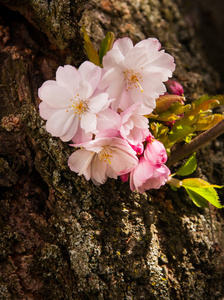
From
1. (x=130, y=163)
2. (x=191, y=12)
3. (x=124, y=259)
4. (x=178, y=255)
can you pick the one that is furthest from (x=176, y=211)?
(x=191, y=12)

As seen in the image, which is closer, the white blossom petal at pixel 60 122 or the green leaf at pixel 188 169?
the white blossom petal at pixel 60 122

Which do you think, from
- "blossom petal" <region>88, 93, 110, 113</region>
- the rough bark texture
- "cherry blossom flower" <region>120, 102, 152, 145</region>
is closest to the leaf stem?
the rough bark texture

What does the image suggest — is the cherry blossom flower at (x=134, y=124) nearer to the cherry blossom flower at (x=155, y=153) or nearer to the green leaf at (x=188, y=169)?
the cherry blossom flower at (x=155, y=153)

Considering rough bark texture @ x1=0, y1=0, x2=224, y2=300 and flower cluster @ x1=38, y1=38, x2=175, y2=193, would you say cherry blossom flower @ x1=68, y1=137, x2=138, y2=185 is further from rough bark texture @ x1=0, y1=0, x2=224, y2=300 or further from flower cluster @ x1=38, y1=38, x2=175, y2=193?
rough bark texture @ x1=0, y1=0, x2=224, y2=300

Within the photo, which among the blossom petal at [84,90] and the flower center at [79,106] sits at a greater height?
the blossom petal at [84,90]

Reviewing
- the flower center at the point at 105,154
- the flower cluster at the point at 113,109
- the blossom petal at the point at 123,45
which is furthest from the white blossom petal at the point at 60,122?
A: the blossom petal at the point at 123,45

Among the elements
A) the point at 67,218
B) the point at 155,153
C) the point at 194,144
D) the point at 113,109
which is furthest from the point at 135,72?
the point at 67,218

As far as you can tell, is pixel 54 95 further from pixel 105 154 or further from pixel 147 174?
pixel 147 174
